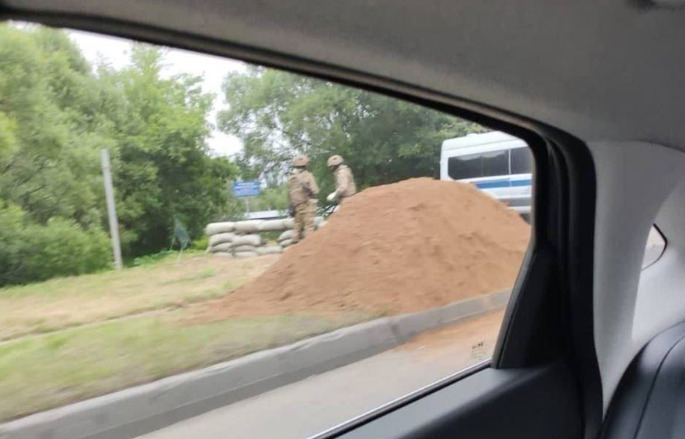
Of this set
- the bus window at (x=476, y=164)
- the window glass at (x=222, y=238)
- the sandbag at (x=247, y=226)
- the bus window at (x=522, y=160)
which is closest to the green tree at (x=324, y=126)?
the window glass at (x=222, y=238)

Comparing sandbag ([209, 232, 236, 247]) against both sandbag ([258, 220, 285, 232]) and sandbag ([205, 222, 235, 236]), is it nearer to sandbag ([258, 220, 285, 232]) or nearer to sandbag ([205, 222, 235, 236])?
sandbag ([205, 222, 235, 236])

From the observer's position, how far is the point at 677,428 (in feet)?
7.04

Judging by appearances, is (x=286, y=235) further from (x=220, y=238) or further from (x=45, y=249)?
(x=45, y=249)

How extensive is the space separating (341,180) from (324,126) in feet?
0.71

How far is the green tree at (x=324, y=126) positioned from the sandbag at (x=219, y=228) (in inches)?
5.7

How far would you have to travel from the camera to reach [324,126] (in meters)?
1.88

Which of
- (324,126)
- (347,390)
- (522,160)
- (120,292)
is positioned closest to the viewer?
(120,292)

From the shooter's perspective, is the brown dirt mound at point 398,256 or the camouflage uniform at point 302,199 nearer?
the camouflage uniform at point 302,199

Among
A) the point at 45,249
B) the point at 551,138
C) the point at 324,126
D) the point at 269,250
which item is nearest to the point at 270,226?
the point at 269,250

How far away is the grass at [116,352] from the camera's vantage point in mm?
1437

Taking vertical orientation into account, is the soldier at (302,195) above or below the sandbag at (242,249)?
above

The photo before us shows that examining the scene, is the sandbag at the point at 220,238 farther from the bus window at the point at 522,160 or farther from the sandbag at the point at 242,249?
the bus window at the point at 522,160

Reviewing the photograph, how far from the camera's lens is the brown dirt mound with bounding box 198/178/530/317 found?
7.02ft

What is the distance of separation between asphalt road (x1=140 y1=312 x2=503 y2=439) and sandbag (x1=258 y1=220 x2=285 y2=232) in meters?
0.50
